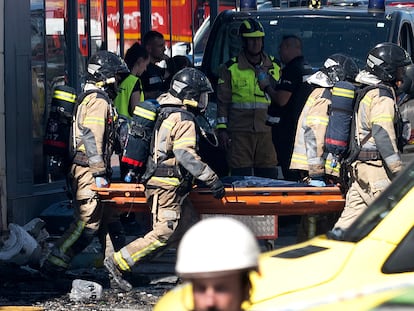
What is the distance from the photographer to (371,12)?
1241cm

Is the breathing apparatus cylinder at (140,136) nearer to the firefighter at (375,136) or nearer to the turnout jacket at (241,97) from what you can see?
the firefighter at (375,136)

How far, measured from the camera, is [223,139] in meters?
11.4

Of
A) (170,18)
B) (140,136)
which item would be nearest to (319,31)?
(140,136)

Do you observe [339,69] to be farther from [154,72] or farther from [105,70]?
[154,72]

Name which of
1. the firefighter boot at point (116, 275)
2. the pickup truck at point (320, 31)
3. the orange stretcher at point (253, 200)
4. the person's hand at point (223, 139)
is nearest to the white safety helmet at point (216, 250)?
the orange stretcher at point (253, 200)

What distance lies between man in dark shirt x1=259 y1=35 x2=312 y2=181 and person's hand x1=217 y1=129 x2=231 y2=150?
0.54 metres

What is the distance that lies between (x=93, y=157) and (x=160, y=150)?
1.87 ft

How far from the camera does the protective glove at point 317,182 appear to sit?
9.71 m

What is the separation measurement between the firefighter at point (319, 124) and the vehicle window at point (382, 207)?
4.33 metres

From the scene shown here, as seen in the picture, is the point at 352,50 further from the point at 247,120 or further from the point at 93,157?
the point at 93,157

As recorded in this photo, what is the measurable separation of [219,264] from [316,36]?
9.35 m

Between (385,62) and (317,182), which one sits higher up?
(385,62)

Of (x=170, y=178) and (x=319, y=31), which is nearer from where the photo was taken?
(x=170, y=178)

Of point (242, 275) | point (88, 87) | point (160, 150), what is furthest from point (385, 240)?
point (88, 87)
